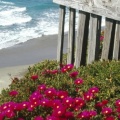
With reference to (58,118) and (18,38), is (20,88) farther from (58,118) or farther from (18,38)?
(18,38)

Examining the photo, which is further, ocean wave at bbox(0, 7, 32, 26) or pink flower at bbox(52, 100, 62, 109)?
ocean wave at bbox(0, 7, 32, 26)

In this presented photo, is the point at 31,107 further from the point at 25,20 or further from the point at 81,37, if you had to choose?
the point at 25,20

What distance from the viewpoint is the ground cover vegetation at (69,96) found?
12.0 ft

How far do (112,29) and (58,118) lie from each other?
6.54 feet

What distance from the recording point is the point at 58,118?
3.48m

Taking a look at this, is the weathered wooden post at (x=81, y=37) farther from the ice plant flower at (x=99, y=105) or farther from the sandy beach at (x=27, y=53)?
the sandy beach at (x=27, y=53)

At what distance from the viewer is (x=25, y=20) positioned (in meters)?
24.0

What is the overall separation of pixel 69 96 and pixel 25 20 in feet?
65.8

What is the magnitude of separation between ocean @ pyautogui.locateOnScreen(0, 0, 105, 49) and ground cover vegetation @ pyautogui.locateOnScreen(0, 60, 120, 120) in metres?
11.6

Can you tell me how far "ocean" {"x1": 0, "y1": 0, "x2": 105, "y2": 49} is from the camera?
18659 millimetres

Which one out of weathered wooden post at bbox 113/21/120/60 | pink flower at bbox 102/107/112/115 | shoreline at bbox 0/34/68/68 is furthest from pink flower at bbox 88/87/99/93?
shoreline at bbox 0/34/68/68

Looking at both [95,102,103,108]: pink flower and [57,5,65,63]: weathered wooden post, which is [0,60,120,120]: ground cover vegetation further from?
[57,5,65,63]: weathered wooden post

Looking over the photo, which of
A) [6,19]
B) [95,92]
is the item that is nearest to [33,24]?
[6,19]

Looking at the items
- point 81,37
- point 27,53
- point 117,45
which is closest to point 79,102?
point 117,45
